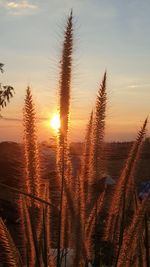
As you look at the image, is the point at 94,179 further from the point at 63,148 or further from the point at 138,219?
the point at 138,219

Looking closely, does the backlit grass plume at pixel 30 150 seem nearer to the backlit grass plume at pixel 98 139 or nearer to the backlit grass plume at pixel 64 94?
the backlit grass plume at pixel 64 94

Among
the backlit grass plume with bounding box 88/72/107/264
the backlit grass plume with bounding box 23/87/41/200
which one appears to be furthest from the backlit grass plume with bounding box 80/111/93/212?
the backlit grass plume with bounding box 23/87/41/200

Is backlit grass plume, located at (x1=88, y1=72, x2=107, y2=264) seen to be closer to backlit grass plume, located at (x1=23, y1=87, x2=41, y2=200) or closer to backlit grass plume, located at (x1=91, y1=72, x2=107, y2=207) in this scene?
backlit grass plume, located at (x1=91, y1=72, x2=107, y2=207)

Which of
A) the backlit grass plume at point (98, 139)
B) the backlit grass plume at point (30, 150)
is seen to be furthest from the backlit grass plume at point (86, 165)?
the backlit grass plume at point (30, 150)

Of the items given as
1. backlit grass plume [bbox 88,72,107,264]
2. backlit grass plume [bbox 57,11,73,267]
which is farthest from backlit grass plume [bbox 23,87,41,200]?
backlit grass plume [bbox 88,72,107,264]

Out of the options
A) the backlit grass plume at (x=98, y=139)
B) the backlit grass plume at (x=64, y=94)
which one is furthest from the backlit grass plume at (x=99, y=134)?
the backlit grass plume at (x=64, y=94)

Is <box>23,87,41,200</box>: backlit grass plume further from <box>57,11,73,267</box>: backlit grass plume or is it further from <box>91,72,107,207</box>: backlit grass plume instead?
<box>91,72,107,207</box>: backlit grass plume

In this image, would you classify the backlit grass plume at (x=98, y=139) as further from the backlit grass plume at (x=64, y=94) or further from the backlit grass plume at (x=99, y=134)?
the backlit grass plume at (x=64, y=94)

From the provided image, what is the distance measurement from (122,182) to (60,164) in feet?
1.04

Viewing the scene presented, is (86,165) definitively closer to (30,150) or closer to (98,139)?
(98,139)

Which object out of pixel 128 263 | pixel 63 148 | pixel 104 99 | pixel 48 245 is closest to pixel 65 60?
pixel 104 99

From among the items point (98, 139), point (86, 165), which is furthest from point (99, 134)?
point (86, 165)

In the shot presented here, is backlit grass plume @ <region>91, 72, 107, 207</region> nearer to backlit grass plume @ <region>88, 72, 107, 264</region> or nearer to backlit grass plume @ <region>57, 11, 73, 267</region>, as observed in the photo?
backlit grass plume @ <region>88, 72, 107, 264</region>

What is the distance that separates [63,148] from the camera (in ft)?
7.54
